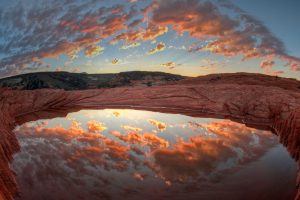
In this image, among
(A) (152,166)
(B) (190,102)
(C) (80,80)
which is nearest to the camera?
(A) (152,166)

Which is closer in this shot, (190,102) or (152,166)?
(152,166)

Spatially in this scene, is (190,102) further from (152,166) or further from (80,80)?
(80,80)

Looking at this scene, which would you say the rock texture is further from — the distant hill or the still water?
the distant hill

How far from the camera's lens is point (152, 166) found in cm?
721

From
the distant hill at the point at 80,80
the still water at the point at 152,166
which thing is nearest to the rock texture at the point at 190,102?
the still water at the point at 152,166

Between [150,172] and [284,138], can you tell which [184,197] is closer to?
[150,172]

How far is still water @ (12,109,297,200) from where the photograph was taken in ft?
18.6

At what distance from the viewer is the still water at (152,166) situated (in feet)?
18.6

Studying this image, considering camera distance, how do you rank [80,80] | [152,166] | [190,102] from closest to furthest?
[152,166]
[190,102]
[80,80]

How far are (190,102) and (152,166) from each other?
14.9 meters

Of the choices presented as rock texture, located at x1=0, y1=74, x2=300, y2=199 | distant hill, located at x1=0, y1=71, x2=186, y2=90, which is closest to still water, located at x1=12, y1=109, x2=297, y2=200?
rock texture, located at x1=0, y1=74, x2=300, y2=199

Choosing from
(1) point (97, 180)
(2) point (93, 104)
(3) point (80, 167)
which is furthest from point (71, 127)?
(2) point (93, 104)

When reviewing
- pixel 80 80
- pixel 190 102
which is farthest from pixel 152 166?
pixel 80 80

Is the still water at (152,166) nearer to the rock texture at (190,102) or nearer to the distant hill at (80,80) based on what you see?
the rock texture at (190,102)
